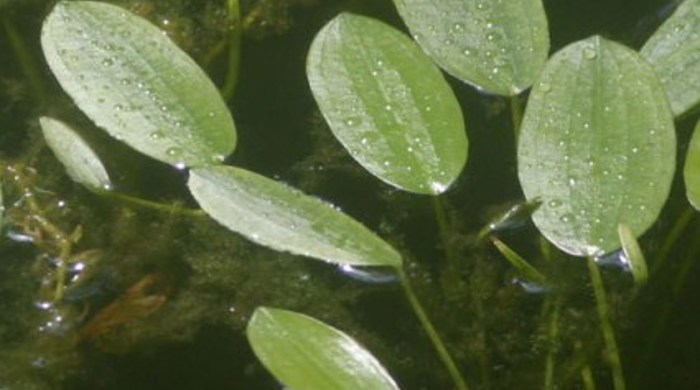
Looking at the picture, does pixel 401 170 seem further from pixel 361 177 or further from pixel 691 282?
pixel 691 282

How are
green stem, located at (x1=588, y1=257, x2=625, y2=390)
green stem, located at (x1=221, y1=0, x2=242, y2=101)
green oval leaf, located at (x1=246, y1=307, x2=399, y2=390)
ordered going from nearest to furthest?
green oval leaf, located at (x1=246, y1=307, x2=399, y2=390) → green stem, located at (x1=588, y1=257, x2=625, y2=390) → green stem, located at (x1=221, y1=0, x2=242, y2=101)

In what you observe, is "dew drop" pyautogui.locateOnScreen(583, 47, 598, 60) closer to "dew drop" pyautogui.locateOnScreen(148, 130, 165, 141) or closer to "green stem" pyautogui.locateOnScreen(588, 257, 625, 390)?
"green stem" pyautogui.locateOnScreen(588, 257, 625, 390)

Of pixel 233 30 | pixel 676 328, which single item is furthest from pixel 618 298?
pixel 233 30

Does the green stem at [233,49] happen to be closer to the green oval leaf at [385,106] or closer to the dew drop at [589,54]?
the green oval leaf at [385,106]

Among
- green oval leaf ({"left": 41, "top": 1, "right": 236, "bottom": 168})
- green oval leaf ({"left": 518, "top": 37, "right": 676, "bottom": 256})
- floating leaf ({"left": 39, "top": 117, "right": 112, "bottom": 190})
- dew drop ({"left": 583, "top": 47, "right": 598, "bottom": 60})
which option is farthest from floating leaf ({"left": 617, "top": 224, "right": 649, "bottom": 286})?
floating leaf ({"left": 39, "top": 117, "right": 112, "bottom": 190})

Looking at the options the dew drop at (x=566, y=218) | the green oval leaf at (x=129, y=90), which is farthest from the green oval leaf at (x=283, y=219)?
the dew drop at (x=566, y=218)

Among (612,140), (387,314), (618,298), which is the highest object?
(612,140)
